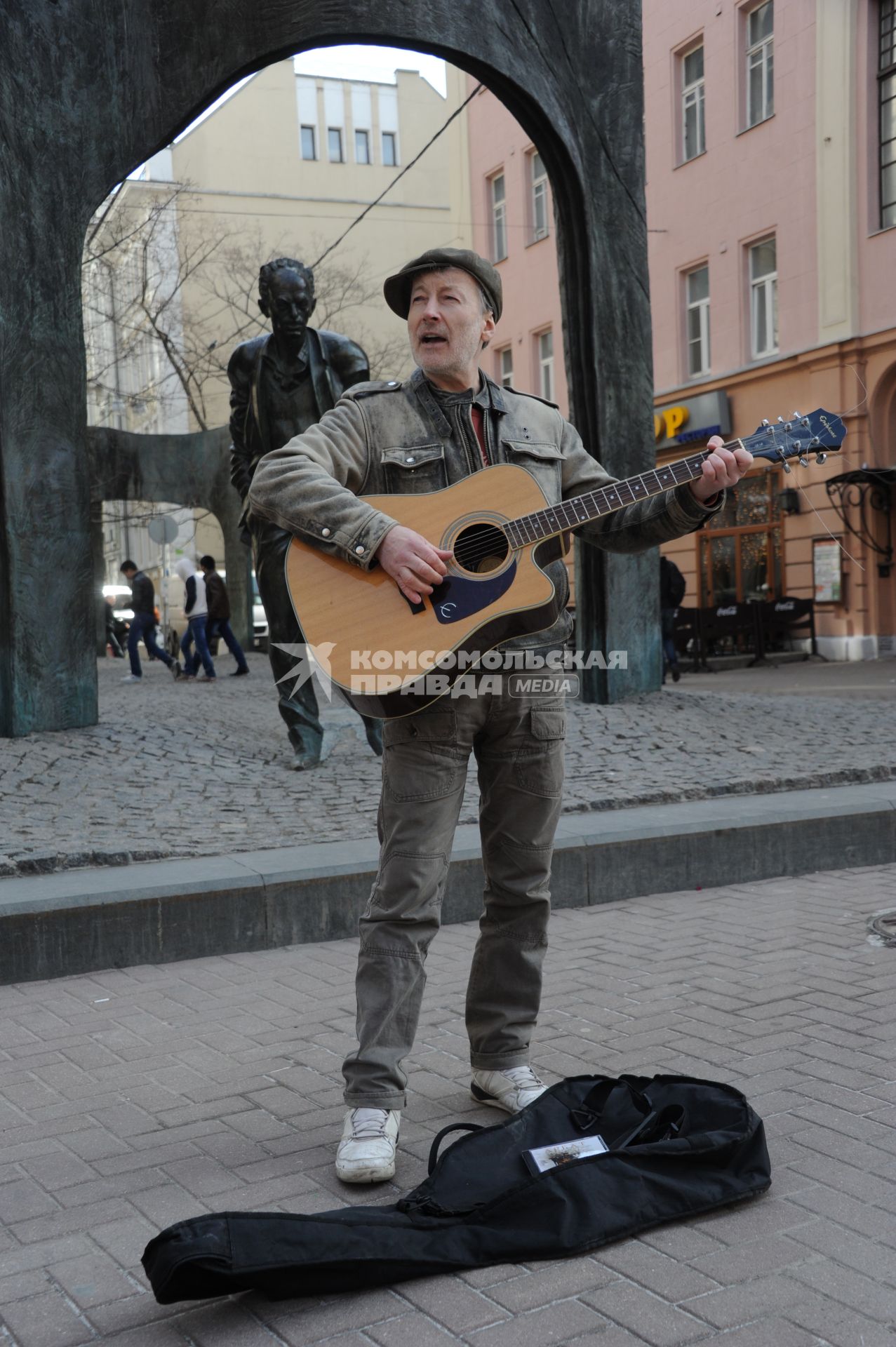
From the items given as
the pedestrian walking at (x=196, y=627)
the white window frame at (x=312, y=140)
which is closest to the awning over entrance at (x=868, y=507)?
the pedestrian walking at (x=196, y=627)

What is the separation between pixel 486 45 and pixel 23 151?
10.8 feet

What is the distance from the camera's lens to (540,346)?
29.5 metres

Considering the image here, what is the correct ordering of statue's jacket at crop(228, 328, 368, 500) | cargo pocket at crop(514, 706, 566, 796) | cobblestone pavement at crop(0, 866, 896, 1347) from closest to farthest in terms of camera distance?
cobblestone pavement at crop(0, 866, 896, 1347) < cargo pocket at crop(514, 706, 566, 796) < statue's jacket at crop(228, 328, 368, 500)

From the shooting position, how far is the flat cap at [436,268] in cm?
319

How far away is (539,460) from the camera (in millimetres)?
3334

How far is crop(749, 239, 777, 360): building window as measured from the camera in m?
22.8

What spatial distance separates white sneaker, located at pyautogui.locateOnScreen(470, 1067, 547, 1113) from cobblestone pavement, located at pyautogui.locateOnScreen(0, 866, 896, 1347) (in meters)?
0.06

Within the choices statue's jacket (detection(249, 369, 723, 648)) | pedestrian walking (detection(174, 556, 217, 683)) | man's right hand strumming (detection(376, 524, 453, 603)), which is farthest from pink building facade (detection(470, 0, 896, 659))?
man's right hand strumming (detection(376, 524, 453, 603))

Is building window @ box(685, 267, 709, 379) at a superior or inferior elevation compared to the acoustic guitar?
superior

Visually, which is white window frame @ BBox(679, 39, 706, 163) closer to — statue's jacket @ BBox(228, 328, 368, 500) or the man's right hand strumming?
statue's jacket @ BBox(228, 328, 368, 500)

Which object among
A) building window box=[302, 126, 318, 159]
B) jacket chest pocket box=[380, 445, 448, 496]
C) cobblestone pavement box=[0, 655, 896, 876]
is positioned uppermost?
building window box=[302, 126, 318, 159]

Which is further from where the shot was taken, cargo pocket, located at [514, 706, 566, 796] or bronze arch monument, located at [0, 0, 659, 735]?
bronze arch monument, located at [0, 0, 659, 735]

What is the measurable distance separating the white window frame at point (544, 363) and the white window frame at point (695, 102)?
5422 mm

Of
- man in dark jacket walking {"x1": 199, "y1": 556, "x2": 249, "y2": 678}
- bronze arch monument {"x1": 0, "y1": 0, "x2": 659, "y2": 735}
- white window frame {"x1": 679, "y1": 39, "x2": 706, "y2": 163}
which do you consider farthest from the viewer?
white window frame {"x1": 679, "y1": 39, "x2": 706, "y2": 163}
